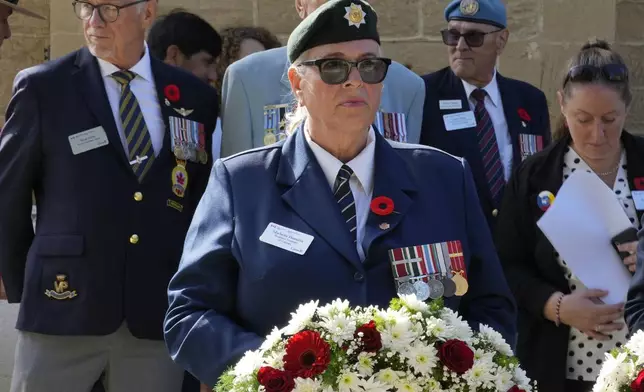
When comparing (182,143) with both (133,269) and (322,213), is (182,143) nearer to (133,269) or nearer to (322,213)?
(133,269)

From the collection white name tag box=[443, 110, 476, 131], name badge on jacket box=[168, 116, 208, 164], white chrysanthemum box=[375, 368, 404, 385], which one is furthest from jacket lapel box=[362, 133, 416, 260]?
white name tag box=[443, 110, 476, 131]

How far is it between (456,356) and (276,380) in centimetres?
44

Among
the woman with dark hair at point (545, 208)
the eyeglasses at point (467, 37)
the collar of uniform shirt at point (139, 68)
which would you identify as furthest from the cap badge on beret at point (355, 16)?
the eyeglasses at point (467, 37)

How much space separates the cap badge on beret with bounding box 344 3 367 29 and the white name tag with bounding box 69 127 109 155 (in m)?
1.42

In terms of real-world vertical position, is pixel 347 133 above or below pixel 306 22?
below

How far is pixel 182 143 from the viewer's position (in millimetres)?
4949

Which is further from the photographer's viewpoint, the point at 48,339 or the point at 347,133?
the point at 48,339

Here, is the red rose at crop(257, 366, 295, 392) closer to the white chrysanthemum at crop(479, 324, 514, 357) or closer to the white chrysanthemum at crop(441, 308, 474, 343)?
the white chrysanthemum at crop(441, 308, 474, 343)

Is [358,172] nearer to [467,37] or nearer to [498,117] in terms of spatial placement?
[498,117]

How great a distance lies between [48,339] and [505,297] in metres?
1.89

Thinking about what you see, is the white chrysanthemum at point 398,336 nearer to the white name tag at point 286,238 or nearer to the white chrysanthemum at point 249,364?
the white chrysanthemum at point 249,364

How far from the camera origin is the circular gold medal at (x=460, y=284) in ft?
11.7

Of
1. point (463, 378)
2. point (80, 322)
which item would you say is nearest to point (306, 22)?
point (463, 378)

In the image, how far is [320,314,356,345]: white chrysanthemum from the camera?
10.2 ft
